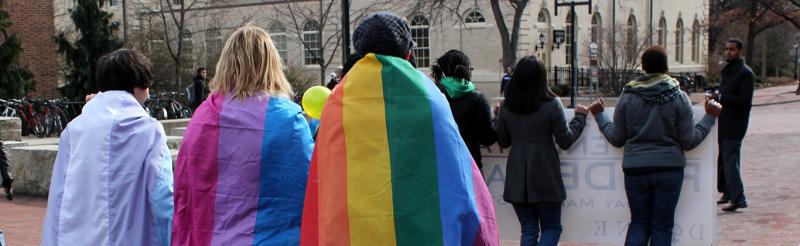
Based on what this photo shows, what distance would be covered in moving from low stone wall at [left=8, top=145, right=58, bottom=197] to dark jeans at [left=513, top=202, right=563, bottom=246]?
278 inches

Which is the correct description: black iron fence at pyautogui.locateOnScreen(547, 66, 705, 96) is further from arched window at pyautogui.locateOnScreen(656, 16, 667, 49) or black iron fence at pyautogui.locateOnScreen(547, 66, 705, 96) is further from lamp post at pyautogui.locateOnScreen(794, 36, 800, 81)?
lamp post at pyautogui.locateOnScreen(794, 36, 800, 81)

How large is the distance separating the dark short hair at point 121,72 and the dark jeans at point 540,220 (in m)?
2.93

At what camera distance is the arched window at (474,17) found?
40525 mm

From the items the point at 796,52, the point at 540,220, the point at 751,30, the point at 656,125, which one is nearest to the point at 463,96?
the point at 540,220

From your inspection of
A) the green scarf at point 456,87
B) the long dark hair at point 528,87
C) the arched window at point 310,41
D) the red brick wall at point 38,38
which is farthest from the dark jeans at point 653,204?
the arched window at point 310,41

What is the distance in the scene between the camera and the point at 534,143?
5859 millimetres

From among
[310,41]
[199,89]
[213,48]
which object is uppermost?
[310,41]

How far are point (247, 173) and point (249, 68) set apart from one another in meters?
0.45

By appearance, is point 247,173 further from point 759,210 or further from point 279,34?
point 279,34

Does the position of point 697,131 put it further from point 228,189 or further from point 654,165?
point 228,189

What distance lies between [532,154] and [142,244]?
285cm

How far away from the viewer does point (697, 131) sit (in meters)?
5.91

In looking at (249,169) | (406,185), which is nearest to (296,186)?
(249,169)

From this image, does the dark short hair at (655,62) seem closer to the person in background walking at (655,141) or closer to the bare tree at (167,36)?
the person in background walking at (655,141)
